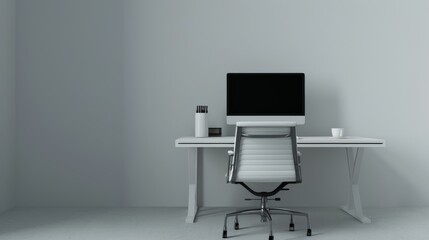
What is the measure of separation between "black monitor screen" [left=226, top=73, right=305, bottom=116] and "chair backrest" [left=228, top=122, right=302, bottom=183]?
0.86 metres

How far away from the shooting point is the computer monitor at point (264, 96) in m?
4.36

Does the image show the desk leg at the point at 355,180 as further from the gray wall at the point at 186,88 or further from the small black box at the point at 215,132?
the small black box at the point at 215,132

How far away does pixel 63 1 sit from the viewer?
15.8 ft

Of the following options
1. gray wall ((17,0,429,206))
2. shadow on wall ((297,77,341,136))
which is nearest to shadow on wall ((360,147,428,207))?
gray wall ((17,0,429,206))

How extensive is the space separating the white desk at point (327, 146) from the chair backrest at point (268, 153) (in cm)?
35

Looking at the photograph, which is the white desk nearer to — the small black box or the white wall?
the small black box

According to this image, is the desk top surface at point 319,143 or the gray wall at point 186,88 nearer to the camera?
the desk top surface at point 319,143

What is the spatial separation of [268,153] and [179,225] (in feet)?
3.60

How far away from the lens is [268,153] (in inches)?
139

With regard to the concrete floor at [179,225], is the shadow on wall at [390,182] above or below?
above

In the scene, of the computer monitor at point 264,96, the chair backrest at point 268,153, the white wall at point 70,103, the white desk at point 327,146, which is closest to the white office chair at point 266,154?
the chair backrest at point 268,153

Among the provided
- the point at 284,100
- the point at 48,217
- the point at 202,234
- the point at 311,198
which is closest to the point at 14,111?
the point at 48,217

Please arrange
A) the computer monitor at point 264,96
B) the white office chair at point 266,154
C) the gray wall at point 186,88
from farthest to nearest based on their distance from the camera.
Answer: the gray wall at point 186,88, the computer monitor at point 264,96, the white office chair at point 266,154

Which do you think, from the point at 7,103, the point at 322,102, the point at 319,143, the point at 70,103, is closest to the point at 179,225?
the point at 319,143
